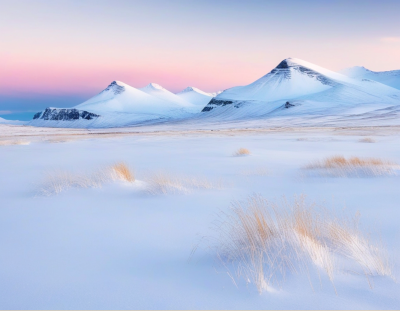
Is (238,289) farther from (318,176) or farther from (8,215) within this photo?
(318,176)

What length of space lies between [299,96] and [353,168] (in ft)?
528

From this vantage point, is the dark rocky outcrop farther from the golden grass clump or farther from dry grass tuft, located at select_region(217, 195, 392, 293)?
dry grass tuft, located at select_region(217, 195, 392, 293)

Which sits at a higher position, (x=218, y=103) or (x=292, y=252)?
(x=218, y=103)

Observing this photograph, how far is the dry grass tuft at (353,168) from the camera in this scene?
766 centimetres

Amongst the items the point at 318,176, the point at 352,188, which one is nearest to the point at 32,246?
the point at 352,188

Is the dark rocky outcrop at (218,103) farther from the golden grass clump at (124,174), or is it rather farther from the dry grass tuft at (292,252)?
the dry grass tuft at (292,252)

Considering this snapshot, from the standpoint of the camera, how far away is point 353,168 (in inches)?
317

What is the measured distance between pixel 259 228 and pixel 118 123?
202376mm

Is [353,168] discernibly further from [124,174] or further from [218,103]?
[218,103]

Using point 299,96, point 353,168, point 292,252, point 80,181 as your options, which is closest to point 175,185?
point 80,181

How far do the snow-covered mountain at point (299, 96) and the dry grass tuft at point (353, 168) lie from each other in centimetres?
10175

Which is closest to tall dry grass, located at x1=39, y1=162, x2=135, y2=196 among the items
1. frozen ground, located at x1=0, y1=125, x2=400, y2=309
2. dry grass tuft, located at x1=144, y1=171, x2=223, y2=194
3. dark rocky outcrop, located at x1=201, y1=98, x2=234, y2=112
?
frozen ground, located at x1=0, y1=125, x2=400, y2=309

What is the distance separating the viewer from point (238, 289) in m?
2.38

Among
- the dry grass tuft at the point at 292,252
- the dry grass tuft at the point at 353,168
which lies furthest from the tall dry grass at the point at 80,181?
the dry grass tuft at the point at 353,168
